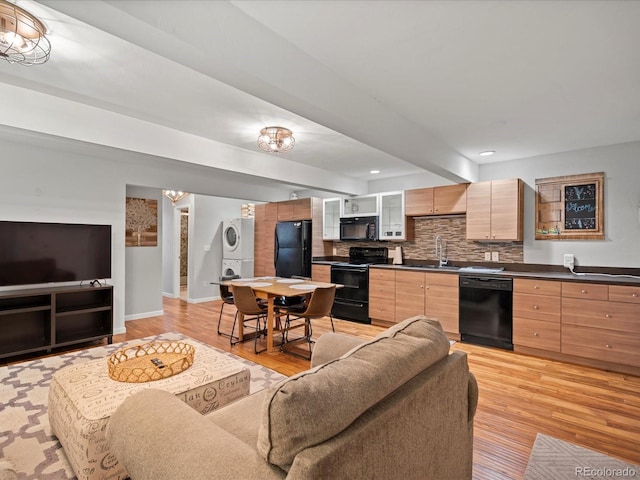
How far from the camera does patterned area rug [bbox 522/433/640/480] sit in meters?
1.84

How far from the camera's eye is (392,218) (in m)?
5.36

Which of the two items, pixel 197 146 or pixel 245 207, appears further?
pixel 245 207

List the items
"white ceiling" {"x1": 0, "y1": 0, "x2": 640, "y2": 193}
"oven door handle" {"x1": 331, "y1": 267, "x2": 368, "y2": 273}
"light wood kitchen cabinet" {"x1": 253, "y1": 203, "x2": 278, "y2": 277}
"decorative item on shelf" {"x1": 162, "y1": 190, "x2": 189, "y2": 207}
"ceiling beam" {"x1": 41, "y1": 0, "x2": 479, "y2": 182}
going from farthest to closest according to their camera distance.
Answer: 1. "decorative item on shelf" {"x1": 162, "y1": 190, "x2": 189, "y2": 207}
2. "light wood kitchen cabinet" {"x1": 253, "y1": 203, "x2": 278, "y2": 277}
3. "oven door handle" {"x1": 331, "y1": 267, "x2": 368, "y2": 273}
4. "white ceiling" {"x1": 0, "y1": 0, "x2": 640, "y2": 193}
5. "ceiling beam" {"x1": 41, "y1": 0, "x2": 479, "y2": 182}

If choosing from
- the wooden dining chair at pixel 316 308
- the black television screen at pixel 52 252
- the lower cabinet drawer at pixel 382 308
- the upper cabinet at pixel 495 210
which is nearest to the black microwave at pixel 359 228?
the lower cabinet drawer at pixel 382 308

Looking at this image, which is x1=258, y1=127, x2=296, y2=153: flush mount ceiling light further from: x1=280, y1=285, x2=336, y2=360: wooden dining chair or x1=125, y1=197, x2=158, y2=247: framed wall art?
x1=125, y1=197, x2=158, y2=247: framed wall art

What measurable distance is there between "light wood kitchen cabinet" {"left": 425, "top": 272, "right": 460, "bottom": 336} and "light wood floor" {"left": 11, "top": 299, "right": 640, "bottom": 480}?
289 mm

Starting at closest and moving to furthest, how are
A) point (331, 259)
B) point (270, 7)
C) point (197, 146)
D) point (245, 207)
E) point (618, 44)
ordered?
point (270, 7), point (618, 44), point (197, 146), point (331, 259), point (245, 207)

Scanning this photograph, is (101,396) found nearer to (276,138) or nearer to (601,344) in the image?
(276,138)

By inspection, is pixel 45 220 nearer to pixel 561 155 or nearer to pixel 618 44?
pixel 618 44

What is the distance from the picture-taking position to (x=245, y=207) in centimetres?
798

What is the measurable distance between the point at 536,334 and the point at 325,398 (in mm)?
3728

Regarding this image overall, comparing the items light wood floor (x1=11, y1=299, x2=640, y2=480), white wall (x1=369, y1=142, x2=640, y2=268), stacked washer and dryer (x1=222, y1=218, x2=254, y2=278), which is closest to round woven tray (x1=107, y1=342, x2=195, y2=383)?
light wood floor (x1=11, y1=299, x2=640, y2=480)

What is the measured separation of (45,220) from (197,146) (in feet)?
6.73

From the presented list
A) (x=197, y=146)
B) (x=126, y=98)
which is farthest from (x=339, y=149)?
(x=126, y=98)
